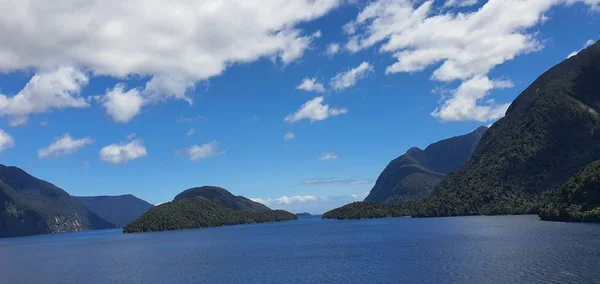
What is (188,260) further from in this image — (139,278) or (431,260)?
(431,260)

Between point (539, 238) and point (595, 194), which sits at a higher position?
point (595, 194)

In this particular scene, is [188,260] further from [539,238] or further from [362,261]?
[539,238]

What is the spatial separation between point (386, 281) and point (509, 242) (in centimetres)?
6489

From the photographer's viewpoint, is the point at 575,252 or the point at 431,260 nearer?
the point at 575,252

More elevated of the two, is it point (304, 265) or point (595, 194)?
point (595, 194)

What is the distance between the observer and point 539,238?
14312 centimetres

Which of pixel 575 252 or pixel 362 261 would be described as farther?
pixel 362 261

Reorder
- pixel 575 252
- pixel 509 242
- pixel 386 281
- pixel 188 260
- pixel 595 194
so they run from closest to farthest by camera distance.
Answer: pixel 386 281 → pixel 575 252 → pixel 509 242 → pixel 188 260 → pixel 595 194

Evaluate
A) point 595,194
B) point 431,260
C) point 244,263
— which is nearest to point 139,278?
point 244,263

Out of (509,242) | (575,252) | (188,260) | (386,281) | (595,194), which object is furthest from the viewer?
(595,194)

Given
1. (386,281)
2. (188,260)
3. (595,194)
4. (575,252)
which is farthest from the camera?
(595,194)

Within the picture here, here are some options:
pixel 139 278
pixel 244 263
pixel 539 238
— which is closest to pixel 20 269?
pixel 139 278

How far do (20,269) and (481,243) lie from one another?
515 ft

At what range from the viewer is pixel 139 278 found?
122812 mm
